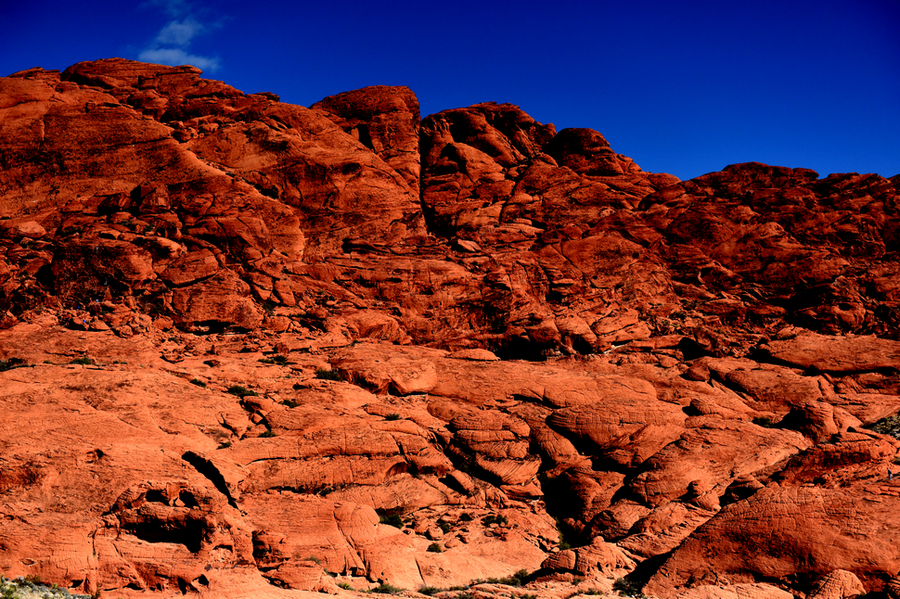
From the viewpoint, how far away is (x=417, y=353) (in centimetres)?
3381

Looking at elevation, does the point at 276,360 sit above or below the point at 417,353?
below

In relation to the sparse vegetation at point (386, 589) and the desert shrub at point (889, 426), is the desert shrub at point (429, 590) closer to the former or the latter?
the sparse vegetation at point (386, 589)

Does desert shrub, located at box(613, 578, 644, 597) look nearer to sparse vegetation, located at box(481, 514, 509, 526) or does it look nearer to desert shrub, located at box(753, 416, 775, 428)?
sparse vegetation, located at box(481, 514, 509, 526)

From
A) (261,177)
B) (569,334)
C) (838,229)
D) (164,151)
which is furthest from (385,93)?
(838,229)

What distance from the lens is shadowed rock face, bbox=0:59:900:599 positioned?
1914cm

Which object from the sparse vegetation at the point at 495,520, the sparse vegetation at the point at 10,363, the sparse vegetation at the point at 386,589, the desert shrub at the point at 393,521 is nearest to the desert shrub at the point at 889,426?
the sparse vegetation at the point at 495,520

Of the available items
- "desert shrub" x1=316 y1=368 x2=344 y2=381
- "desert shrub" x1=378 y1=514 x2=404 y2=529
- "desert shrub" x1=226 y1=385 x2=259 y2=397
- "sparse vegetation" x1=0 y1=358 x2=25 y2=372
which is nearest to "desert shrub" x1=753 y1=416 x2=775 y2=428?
"desert shrub" x1=378 y1=514 x2=404 y2=529

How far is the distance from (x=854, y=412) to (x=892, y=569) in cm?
1393

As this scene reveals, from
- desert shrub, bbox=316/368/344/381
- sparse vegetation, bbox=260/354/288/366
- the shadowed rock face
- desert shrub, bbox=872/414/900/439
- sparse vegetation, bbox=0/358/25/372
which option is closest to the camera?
the shadowed rock face

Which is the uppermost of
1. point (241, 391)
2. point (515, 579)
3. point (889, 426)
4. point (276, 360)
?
point (276, 360)

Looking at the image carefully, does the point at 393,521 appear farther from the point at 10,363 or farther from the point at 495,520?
the point at 10,363

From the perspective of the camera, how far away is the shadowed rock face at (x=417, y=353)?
19.1 m

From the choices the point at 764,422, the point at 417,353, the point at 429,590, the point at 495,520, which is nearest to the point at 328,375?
the point at 417,353

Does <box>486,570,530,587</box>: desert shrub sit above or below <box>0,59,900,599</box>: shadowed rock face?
below
